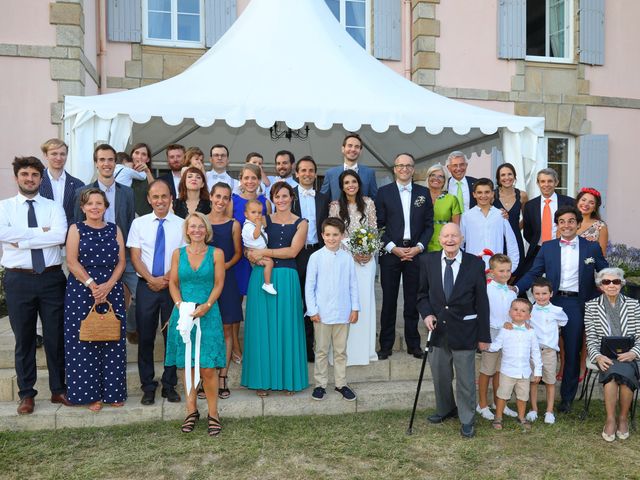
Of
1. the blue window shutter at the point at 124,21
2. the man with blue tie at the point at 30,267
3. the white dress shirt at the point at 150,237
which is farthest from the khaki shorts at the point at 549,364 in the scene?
the blue window shutter at the point at 124,21

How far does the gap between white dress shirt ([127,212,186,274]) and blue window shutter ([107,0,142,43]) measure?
6097mm

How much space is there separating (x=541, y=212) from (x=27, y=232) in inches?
166

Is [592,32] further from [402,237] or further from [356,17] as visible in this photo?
[402,237]

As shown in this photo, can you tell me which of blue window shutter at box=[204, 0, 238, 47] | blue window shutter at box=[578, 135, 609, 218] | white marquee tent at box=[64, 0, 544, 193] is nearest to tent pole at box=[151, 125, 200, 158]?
white marquee tent at box=[64, 0, 544, 193]

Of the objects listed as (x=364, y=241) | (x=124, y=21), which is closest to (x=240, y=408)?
(x=364, y=241)

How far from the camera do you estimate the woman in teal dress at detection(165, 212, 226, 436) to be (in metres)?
3.97

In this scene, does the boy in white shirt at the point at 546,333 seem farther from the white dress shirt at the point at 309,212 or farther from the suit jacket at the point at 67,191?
the suit jacket at the point at 67,191

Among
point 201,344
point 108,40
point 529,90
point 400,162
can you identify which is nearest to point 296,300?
point 201,344

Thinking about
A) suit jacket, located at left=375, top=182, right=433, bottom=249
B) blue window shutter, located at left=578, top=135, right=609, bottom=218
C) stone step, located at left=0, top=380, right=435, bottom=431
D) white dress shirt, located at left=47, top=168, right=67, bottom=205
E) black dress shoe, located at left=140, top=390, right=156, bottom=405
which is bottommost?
stone step, located at left=0, top=380, right=435, bottom=431

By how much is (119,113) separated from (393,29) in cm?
653

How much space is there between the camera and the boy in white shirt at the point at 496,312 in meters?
4.37

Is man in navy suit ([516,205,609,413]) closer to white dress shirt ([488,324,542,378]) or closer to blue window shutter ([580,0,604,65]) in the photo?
white dress shirt ([488,324,542,378])

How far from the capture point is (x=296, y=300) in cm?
452

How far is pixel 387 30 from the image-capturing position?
10117 mm
